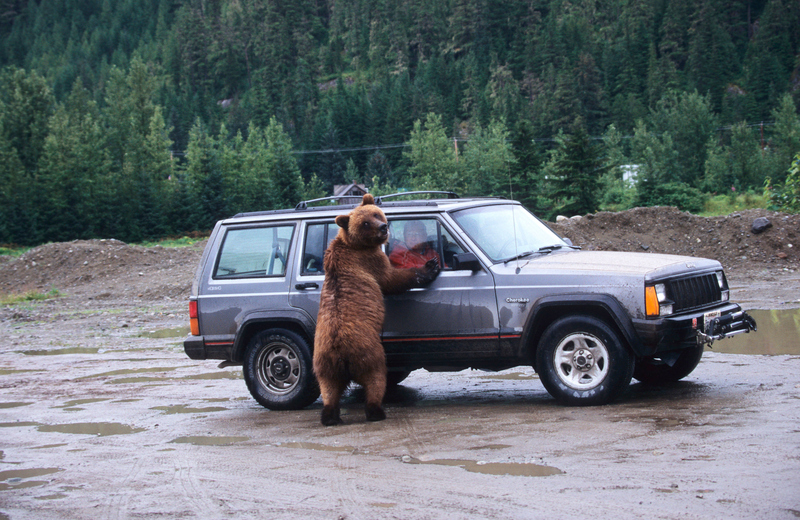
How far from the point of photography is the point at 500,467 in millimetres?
5328

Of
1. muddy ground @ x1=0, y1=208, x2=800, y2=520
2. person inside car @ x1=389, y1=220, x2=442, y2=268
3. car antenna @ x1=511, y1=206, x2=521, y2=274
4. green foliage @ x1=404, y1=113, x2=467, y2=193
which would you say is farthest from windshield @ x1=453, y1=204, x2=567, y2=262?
green foliage @ x1=404, y1=113, x2=467, y2=193

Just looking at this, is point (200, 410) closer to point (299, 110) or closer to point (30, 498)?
point (30, 498)

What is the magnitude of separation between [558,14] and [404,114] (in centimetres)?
5425

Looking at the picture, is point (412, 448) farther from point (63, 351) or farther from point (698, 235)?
point (698, 235)

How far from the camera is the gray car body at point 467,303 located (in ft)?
22.2

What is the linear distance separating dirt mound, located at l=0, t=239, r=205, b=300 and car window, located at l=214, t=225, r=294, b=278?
15.7 metres

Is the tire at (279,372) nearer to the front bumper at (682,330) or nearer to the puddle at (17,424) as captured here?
the puddle at (17,424)

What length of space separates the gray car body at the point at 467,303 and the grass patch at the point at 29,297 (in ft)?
58.5

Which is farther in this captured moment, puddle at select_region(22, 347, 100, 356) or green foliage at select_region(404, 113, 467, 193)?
green foliage at select_region(404, 113, 467, 193)

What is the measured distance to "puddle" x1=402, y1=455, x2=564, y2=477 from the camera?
16.9ft

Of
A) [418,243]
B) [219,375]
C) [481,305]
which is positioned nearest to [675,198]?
[219,375]

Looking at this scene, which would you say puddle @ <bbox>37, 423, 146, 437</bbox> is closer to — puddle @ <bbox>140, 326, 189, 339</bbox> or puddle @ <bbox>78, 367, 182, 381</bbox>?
puddle @ <bbox>78, 367, 182, 381</bbox>

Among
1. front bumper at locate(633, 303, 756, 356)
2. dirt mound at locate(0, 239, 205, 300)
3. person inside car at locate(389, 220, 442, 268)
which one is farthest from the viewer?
dirt mound at locate(0, 239, 205, 300)

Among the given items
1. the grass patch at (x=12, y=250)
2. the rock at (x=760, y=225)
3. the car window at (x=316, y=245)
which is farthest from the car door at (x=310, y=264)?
the grass patch at (x=12, y=250)
